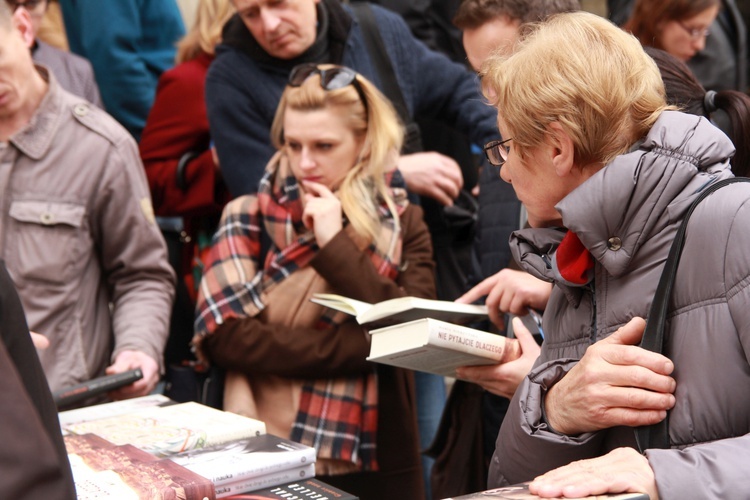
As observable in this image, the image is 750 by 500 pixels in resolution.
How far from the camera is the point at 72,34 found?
4.23m

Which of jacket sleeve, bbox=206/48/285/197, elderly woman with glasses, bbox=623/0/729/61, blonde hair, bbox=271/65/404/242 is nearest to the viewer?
blonde hair, bbox=271/65/404/242

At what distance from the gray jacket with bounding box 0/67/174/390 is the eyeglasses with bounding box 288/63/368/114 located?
0.55 meters

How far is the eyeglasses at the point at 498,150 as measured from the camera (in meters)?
1.80

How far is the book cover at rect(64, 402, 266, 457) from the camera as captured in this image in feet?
6.27

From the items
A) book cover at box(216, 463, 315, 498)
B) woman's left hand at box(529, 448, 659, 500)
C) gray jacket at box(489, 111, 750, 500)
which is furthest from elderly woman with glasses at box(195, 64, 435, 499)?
woman's left hand at box(529, 448, 659, 500)

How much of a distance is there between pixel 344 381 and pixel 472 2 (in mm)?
1154

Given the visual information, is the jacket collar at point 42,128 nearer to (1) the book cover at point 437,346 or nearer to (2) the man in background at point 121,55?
(2) the man in background at point 121,55

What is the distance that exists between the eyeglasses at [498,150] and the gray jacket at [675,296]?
0.16 metres

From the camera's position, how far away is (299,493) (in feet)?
5.67

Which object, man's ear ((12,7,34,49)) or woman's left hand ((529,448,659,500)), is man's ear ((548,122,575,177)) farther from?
→ man's ear ((12,7,34,49))

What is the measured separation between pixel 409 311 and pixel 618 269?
0.73 metres

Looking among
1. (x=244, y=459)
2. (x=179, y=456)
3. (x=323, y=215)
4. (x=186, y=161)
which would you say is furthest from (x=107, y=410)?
(x=186, y=161)

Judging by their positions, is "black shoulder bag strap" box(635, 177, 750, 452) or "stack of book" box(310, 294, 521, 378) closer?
"black shoulder bag strap" box(635, 177, 750, 452)

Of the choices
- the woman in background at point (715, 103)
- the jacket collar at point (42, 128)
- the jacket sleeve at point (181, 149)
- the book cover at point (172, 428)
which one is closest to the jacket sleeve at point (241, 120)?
the jacket sleeve at point (181, 149)
